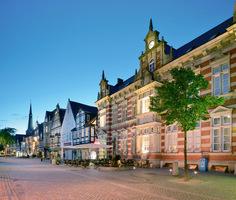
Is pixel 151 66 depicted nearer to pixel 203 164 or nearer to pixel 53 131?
pixel 203 164

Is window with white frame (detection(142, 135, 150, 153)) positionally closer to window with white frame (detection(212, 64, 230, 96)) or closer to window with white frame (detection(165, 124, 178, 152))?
window with white frame (detection(165, 124, 178, 152))

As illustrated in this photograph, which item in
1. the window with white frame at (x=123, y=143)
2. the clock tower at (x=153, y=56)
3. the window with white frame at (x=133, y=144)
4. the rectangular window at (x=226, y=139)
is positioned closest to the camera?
the rectangular window at (x=226, y=139)

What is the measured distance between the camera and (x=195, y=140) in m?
28.0

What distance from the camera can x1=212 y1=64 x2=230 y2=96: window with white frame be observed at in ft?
81.7

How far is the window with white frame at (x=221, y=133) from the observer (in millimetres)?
24408

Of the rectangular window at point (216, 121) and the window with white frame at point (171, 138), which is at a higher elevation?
the rectangular window at point (216, 121)

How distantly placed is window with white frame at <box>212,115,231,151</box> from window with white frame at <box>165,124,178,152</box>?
567 cm

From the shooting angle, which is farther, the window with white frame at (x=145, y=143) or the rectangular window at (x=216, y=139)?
the window with white frame at (x=145, y=143)

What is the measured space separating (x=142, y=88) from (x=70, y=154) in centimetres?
4111

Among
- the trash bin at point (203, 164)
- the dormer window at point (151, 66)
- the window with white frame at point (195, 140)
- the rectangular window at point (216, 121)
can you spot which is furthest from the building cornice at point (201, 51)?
the trash bin at point (203, 164)

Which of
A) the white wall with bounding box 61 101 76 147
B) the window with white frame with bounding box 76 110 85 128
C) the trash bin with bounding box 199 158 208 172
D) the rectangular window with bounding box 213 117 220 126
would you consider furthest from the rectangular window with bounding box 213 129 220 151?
the white wall with bounding box 61 101 76 147

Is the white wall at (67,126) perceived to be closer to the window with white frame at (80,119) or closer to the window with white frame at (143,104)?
the window with white frame at (80,119)

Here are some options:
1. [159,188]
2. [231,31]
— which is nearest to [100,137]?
[231,31]

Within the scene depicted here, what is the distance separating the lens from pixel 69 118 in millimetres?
74375
